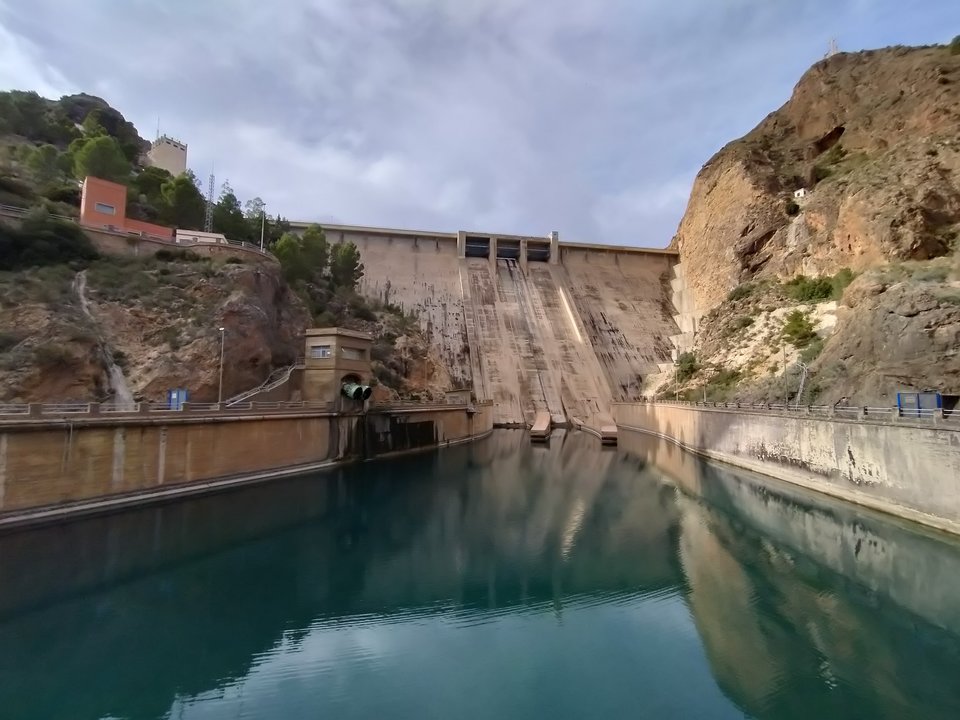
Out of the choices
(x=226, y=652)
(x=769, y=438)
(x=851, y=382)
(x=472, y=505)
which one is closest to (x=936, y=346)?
(x=851, y=382)

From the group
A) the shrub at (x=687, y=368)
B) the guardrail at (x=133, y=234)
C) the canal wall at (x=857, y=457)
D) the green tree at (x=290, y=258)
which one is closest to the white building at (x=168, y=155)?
the green tree at (x=290, y=258)

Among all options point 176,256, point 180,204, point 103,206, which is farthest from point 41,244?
point 180,204

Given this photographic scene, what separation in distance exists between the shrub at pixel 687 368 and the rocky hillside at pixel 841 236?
0.83 ft

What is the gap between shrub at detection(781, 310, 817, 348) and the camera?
31859 millimetres

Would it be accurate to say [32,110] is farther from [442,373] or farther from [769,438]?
[769,438]

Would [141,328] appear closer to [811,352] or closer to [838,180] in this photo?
[811,352]

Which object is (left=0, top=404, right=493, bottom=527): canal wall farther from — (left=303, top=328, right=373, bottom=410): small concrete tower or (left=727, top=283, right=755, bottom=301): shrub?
(left=727, top=283, right=755, bottom=301): shrub

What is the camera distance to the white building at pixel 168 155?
6072cm

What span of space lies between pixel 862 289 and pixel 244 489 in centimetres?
2897

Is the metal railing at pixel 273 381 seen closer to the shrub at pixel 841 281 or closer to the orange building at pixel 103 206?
the orange building at pixel 103 206

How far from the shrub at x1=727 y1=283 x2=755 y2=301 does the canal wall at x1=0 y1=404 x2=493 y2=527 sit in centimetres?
3127

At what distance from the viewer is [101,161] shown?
37.5 m

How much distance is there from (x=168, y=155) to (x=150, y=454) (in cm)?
5573

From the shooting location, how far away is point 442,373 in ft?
145
